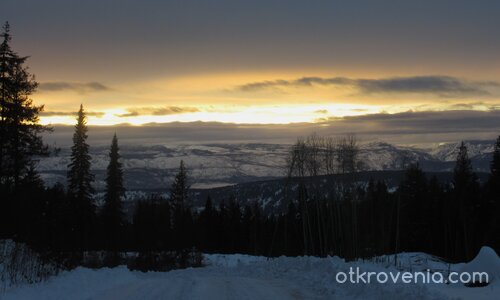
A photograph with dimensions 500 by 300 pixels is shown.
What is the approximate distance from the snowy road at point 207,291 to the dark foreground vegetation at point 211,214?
6.98 metres

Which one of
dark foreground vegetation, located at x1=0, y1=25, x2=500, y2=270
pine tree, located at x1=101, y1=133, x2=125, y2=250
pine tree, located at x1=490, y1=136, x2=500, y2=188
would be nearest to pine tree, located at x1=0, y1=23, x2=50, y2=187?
dark foreground vegetation, located at x1=0, y1=25, x2=500, y2=270

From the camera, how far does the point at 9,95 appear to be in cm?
3167

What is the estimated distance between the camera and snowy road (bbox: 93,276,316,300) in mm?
13720

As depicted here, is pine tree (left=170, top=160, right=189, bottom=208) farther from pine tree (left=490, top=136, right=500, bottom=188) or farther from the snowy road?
the snowy road

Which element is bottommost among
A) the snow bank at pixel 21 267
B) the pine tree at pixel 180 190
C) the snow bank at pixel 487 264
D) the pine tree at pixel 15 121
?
the pine tree at pixel 180 190

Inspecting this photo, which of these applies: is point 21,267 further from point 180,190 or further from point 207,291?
point 180,190

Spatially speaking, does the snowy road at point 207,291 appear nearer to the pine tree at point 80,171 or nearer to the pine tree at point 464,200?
the pine tree at point 80,171

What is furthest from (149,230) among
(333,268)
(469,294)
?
(469,294)

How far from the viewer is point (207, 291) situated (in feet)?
48.4

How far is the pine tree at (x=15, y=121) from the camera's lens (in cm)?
3133

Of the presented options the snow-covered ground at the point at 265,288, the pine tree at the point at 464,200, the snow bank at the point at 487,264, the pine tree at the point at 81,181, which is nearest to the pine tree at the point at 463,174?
the pine tree at the point at 464,200

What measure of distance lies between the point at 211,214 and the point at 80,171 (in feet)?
80.8

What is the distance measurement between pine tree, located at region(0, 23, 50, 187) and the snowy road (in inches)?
740

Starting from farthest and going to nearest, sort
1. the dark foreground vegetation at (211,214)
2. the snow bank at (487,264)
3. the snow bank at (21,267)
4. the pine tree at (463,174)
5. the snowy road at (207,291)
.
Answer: the pine tree at (463,174)
the dark foreground vegetation at (211,214)
the snow bank at (487,264)
the snow bank at (21,267)
the snowy road at (207,291)
